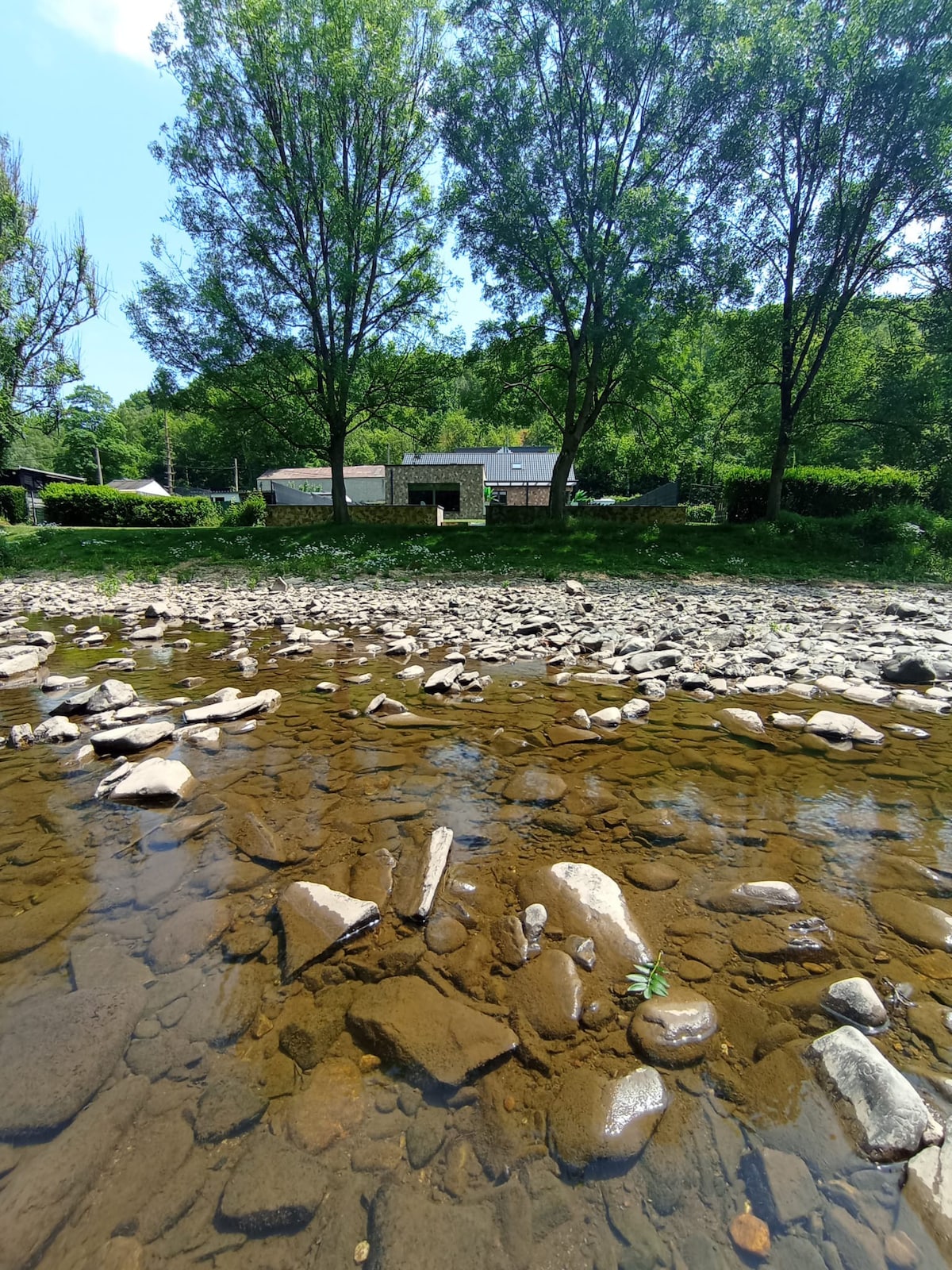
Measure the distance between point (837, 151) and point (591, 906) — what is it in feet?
79.7

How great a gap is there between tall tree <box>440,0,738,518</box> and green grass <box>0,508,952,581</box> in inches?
229

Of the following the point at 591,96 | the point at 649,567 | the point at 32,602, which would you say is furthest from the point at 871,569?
the point at 32,602

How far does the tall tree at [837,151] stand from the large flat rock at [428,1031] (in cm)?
2272

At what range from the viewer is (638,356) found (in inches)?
671

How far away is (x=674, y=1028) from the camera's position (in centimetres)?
196

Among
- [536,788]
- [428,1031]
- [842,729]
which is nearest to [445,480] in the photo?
[842,729]

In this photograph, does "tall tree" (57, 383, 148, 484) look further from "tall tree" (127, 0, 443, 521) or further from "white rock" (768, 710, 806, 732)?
"white rock" (768, 710, 806, 732)

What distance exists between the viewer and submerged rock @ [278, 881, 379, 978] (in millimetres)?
2299

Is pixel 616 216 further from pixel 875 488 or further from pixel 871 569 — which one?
pixel 875 488

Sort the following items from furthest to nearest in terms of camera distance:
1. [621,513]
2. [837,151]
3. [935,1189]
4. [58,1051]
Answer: [621,513], [837,151], [58,1051], [935,1189]

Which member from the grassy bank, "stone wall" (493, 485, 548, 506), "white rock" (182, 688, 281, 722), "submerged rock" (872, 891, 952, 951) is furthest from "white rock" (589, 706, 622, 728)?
"stone wall" (493, 485, 548, 506)

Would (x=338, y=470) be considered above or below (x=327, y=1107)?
above

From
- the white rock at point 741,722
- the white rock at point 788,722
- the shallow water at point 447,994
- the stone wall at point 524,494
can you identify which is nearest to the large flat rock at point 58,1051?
the shallow water at point 447,994

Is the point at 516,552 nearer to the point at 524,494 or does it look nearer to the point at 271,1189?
the point at 271,1189
